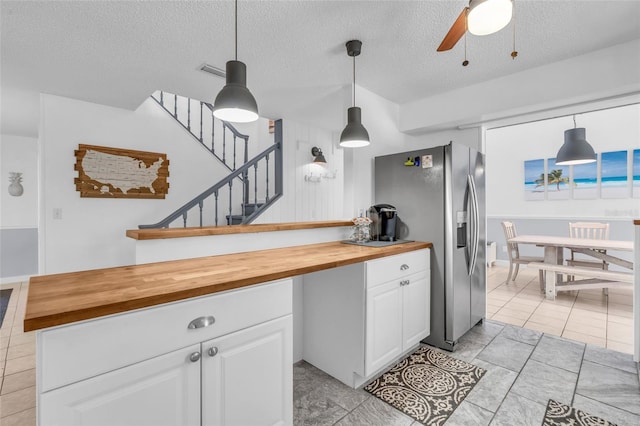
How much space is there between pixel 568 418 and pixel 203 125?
519 cm

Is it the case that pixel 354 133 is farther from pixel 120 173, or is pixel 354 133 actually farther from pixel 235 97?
pixel 120 173

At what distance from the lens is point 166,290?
Answer: 1.08 metres

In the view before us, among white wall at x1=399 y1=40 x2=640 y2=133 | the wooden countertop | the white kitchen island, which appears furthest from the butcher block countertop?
white wall at x1=399 y1=40 x2=640 y2=133

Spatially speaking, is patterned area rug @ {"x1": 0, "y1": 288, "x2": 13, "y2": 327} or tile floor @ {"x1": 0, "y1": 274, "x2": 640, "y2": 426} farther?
patterned area rug @ {"x1": 0, "y1": 288, "x2": 13, "y2": 327}

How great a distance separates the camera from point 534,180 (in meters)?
5.57

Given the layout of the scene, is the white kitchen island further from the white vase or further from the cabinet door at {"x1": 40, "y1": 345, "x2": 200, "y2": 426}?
the white vase

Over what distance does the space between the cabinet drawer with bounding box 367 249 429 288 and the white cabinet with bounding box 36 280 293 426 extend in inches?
27.8

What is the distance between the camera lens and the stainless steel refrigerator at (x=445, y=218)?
2471 mm

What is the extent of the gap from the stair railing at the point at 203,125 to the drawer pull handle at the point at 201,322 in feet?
11.7

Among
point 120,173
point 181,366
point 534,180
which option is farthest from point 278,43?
point 534,180

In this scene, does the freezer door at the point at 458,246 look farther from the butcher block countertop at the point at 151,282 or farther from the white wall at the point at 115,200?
the white wall at the point at 115,200

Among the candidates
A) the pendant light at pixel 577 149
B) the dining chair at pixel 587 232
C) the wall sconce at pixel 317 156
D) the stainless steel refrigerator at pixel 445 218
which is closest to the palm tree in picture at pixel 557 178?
the dining chair at pixel 587 232

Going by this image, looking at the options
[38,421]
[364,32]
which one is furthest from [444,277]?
[38,421]

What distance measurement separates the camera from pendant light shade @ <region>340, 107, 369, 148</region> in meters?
2.31
